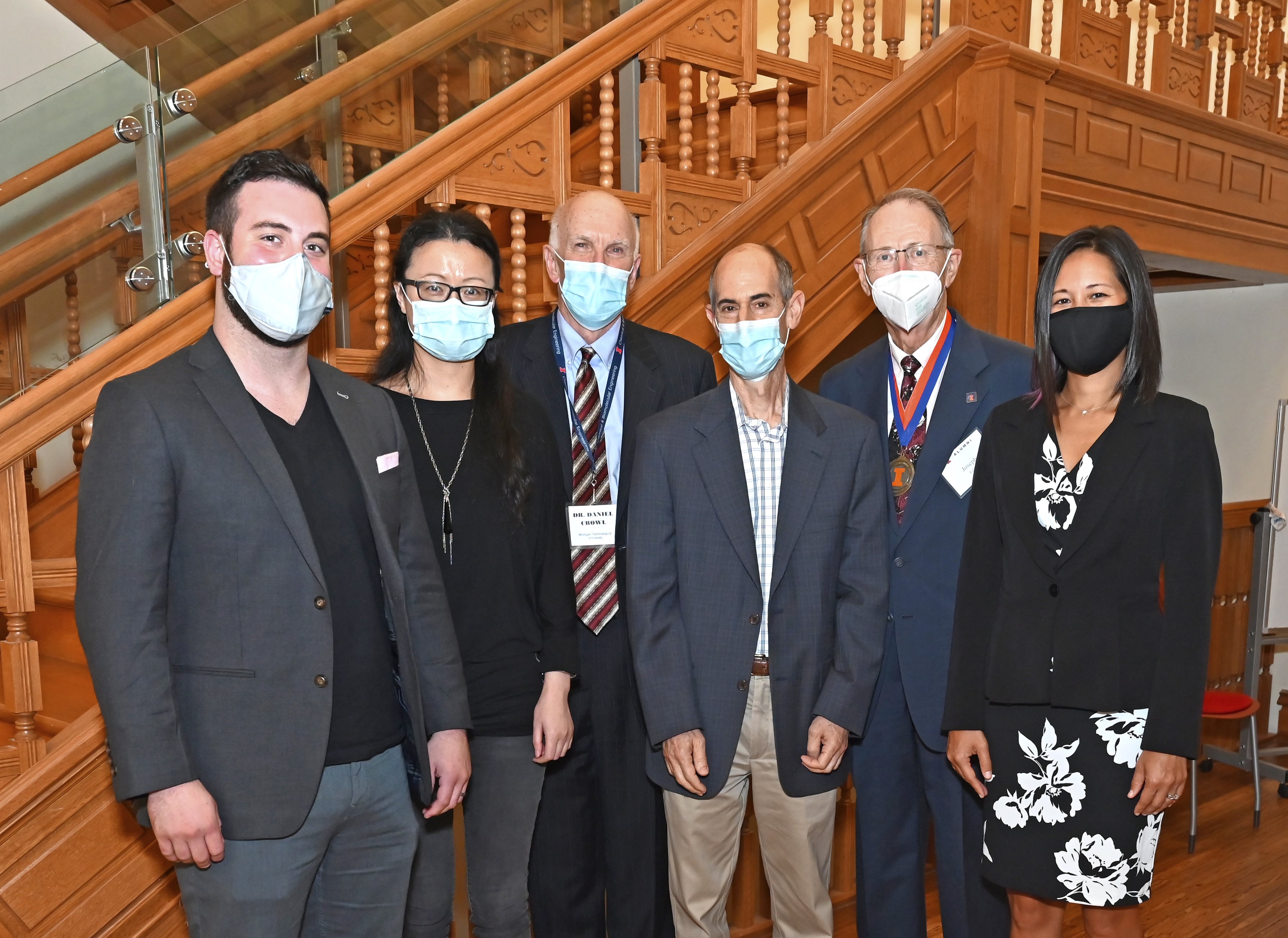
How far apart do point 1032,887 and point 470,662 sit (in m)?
1.14

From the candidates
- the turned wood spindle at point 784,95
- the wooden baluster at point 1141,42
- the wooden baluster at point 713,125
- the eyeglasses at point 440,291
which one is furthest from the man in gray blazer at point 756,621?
the wooden baluster at point 1141,42

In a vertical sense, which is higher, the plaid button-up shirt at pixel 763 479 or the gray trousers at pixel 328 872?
the plaid button-up shirt at pixel 763 479

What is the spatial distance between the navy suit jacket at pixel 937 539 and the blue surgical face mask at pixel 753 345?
0.28 metres

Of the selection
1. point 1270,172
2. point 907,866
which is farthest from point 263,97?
point 1270,172

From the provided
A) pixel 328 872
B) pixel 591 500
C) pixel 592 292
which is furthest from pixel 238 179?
pixel 328 872

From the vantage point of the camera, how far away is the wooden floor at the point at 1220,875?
10.9 feet

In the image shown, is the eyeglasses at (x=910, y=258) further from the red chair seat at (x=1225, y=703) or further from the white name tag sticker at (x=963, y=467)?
the red chair seat at (x=1225, y=703)

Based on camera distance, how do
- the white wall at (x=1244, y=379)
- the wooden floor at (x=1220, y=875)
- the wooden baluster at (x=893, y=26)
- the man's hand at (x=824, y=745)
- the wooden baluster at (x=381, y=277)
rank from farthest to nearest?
the white wall at (x=1244, y=379) → the wooden baluster at (x=893, y=26) → the wooden floor at (x=1220, y=875) → the wooden baluster at (x=381, y=277) → the man's hand at (x=824, y=745)

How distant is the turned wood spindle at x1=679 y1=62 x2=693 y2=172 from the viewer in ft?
10.9

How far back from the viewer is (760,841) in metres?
2.11

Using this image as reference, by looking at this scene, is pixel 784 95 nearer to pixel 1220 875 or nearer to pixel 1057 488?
pixel 1057 488

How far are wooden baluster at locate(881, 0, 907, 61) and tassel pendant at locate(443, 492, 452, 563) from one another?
2.88 meters

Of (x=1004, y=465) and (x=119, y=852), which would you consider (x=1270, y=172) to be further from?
(x=119, y=852)

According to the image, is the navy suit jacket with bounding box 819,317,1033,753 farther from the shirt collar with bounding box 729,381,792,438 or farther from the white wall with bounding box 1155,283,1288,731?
the white wall with bounding box 1155,283,1288,731
